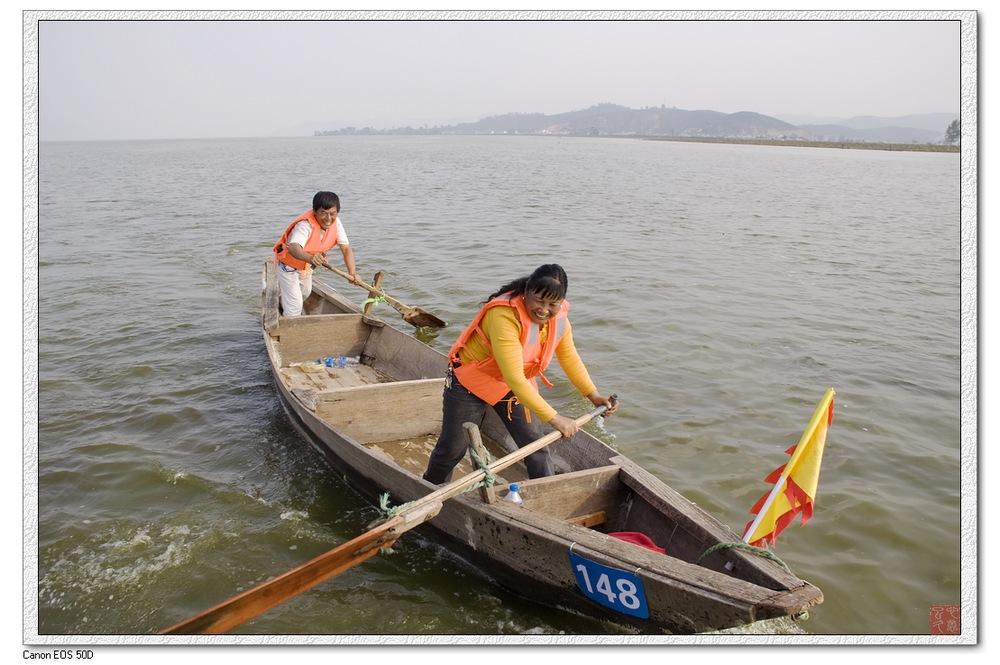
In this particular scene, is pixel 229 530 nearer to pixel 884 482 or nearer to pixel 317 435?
pixel 317 435

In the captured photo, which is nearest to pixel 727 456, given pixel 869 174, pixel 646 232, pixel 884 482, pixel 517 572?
pixel 884 482

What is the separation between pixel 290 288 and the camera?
827cm

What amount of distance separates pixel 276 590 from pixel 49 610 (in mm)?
2171

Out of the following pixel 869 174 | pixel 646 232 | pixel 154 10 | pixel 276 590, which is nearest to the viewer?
pixel 276 590

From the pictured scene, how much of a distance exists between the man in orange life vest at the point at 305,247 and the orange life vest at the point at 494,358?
374 cm

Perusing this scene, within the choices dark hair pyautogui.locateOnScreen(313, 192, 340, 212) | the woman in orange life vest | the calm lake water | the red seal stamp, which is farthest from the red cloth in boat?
dark hair pyautogui.locateOnScreen(313, 192, 340, 212)

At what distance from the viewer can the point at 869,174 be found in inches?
1299

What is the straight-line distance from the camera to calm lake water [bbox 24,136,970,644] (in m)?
4.59

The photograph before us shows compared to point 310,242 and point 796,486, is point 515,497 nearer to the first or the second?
point 796,486

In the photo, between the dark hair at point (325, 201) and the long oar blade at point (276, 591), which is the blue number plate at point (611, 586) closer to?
the long oar blade at point (276, 591)

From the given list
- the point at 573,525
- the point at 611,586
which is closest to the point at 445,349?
the point at 573,525

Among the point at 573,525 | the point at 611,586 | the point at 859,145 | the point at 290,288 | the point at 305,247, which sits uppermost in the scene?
the point at 859,145

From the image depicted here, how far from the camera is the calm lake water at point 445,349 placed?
459 centimetres

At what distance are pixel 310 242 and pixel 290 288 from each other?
2.36 ft
